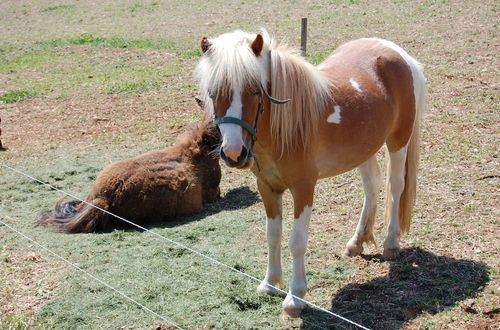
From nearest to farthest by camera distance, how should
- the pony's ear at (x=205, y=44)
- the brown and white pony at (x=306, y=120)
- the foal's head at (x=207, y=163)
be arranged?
the brown and white pony at (x=306, y=120) → the pony's ear at (x=205, y=44) → the foal's head at (x=207, y=163)

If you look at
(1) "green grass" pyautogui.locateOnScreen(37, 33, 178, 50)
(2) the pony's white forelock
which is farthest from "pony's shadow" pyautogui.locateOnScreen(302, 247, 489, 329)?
(1) "green grass" pyautogui.locateOnScreen(37, 33, 178, 50)

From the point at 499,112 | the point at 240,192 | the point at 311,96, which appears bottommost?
the point at 240,192

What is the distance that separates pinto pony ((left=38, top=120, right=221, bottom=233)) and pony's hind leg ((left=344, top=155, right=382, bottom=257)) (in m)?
1.73

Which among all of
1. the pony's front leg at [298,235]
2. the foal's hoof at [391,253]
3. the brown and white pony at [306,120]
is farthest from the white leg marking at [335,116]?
the foal's hoof at [391,253]

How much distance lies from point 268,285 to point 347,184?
2.54 m

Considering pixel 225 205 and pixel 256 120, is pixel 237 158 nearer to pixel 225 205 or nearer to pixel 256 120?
pixel 256 120

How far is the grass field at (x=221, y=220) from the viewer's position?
4359mm

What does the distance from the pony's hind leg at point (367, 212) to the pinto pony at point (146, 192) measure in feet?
5.68

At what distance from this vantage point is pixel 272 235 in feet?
14.9

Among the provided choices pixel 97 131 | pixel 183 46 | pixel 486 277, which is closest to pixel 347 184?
pixel 486 277

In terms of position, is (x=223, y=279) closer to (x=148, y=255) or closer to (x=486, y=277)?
(x=148, y=255)

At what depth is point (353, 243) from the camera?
5164 mm

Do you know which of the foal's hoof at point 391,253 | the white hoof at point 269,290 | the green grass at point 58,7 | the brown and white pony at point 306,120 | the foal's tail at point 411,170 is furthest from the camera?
the green grass at point 58,7

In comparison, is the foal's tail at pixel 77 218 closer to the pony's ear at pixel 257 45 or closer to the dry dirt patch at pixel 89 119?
the dry dirt patch at pixel 89 119
